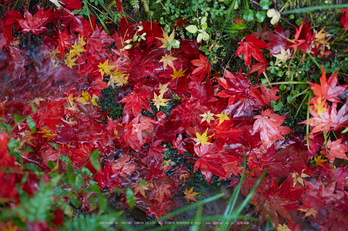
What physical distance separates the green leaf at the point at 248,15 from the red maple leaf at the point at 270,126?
23.8 inches

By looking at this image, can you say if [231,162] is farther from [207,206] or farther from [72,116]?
[72,116]

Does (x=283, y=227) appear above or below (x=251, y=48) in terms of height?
below

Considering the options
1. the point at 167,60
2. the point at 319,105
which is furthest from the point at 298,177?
the point at 167,60

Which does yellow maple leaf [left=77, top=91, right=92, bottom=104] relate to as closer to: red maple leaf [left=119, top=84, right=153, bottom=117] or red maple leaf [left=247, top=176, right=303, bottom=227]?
red maple leaf [left=119, top=84, right=153, bottom=117]

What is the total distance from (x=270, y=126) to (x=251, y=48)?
1.77 feet

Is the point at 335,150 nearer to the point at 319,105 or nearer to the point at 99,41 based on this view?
the point at 319,105

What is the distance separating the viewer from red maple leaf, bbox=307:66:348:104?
1215 millimetres

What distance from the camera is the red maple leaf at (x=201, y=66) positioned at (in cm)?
140

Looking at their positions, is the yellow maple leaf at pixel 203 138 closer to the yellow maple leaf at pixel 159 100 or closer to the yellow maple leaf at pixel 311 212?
the yellow maple leaf at pixel 159 100

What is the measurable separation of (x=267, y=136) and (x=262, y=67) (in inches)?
18.6

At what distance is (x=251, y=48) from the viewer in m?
1.33

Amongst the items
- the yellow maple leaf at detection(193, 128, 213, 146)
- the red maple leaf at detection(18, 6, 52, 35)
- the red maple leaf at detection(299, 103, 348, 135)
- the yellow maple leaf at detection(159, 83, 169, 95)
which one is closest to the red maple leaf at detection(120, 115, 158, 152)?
the yellow maple leaf at detection(159, 83, 169, 95)

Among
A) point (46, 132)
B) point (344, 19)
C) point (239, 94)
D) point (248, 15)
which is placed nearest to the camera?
point (344, 19)

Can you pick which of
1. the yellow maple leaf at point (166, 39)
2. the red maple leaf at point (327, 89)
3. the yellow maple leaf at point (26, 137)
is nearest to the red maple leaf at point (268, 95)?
the red maple leaf at point (327, 89)
